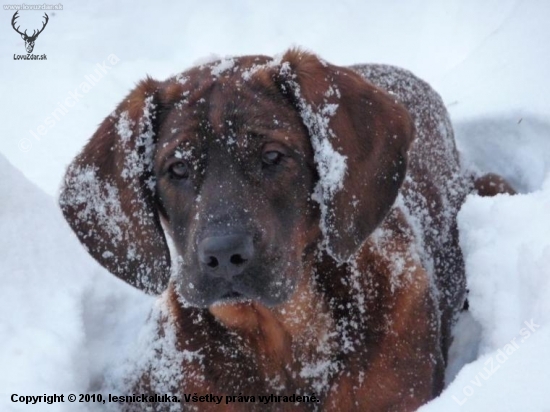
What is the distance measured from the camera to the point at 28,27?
26.2 ft

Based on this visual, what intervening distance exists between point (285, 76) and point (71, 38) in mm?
5123

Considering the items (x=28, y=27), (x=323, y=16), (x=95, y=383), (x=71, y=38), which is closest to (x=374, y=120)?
(x=95, y=383)

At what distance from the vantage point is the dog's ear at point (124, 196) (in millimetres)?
3168

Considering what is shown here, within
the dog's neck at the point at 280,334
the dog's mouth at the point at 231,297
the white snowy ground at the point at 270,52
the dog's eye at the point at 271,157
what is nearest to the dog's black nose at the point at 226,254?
the dog's mouth at the point at 231,297

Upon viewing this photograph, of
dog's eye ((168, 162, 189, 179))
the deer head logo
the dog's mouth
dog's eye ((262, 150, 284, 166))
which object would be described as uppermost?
the deer head logo

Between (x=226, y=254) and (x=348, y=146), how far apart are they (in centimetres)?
69

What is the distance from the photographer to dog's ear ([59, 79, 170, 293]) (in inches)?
125

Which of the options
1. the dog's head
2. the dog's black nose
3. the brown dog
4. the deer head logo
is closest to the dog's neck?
the brown dog

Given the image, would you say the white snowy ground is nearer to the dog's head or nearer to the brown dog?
the brown dog

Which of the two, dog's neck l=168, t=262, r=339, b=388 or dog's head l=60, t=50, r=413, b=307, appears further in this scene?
dog's neck l=168, t=262, r=339, b=388

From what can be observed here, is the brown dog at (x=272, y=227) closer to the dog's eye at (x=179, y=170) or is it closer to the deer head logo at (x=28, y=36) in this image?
the dog's eye at (x=179, y=170)

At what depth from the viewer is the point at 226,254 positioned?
271cm

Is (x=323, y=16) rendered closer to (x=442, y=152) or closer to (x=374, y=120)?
(x=442, y=152)

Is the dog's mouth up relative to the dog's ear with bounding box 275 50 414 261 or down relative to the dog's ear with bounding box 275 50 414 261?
down
